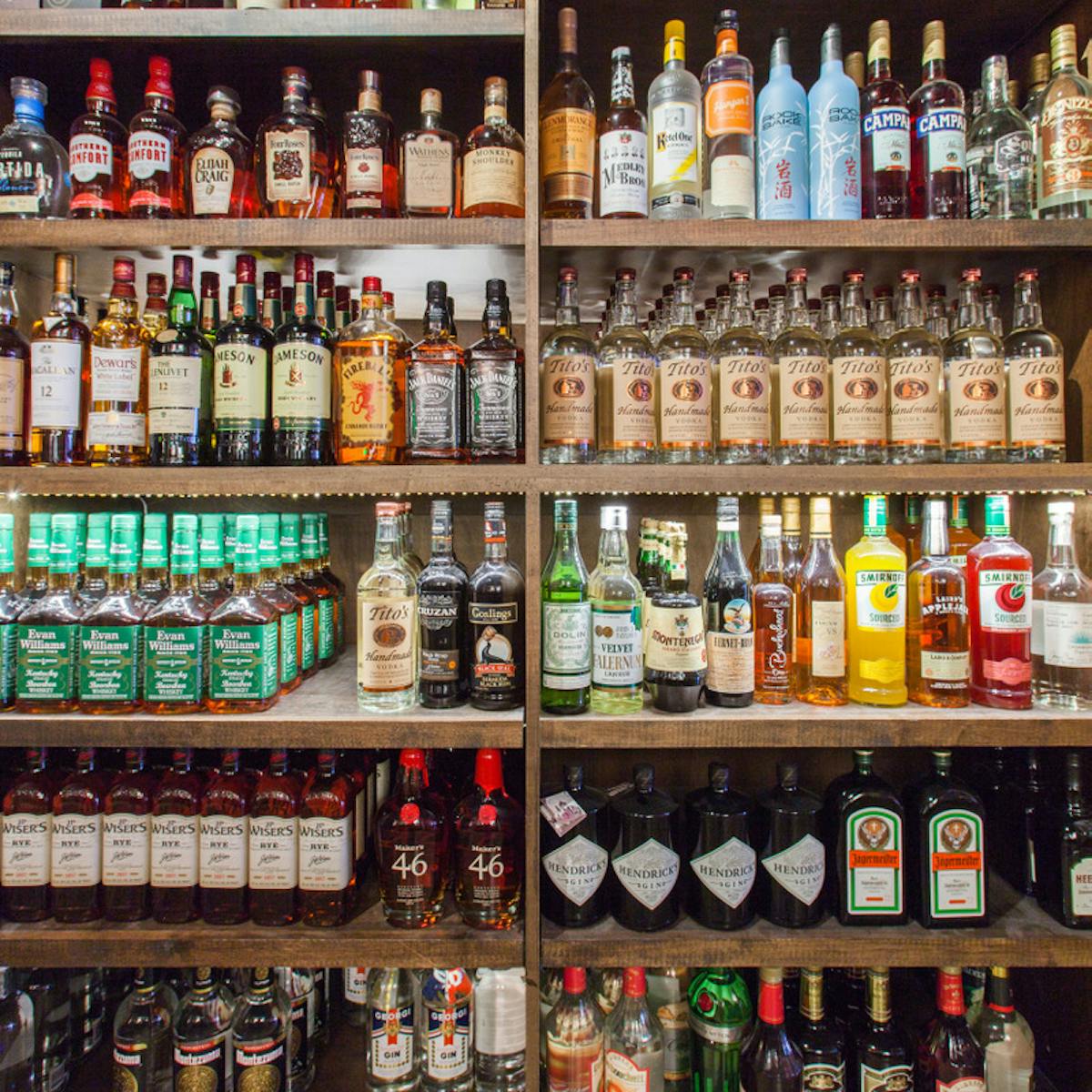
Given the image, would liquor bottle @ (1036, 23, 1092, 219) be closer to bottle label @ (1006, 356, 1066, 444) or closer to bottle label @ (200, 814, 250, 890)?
bottle label @ (1006, 356, 1066, 444)

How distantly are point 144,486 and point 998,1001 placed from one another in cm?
192

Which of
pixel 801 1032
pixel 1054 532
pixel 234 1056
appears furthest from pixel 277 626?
pixel 1054 532

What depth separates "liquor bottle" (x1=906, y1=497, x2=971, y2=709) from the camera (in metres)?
1.38

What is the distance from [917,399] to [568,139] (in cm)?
85

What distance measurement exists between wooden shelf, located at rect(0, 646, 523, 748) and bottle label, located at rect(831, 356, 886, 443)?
2.84ft

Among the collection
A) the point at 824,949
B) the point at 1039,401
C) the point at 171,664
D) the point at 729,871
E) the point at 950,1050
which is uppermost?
the point at 1039,401

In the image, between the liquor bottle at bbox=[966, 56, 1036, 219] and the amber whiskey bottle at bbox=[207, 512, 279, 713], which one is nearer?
the amber whiskey bottle at bbox=[207, 512, 279, 713]

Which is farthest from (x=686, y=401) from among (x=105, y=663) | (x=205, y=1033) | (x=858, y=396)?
(x=205, y=1033)

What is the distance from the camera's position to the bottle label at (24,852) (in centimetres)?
134

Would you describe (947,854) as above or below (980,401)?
below

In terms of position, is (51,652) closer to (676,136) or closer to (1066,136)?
(676,136)

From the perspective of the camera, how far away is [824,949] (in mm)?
1325

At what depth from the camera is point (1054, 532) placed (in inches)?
56.7

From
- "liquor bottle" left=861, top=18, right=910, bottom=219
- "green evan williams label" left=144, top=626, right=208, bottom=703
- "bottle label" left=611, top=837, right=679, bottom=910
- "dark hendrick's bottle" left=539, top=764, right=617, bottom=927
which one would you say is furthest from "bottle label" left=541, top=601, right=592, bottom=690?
"liquor bottle" left=861, top=18, right=910, bottom=219
